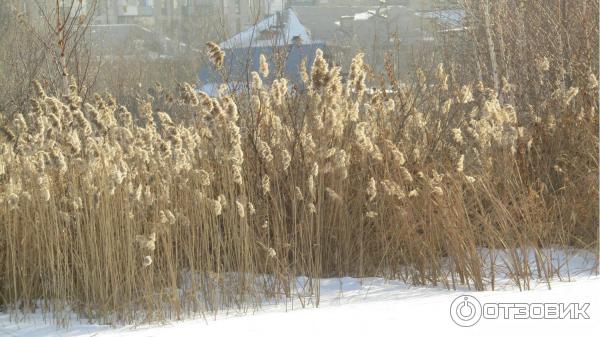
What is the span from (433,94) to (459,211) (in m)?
2.08

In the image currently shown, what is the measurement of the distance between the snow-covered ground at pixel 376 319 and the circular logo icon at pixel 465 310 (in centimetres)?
3

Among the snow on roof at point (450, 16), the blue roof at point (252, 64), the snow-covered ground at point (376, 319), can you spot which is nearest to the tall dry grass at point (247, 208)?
the snow-covered ground at point (376, 319)

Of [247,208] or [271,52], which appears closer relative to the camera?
[247,208]

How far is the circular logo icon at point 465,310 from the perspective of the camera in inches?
182

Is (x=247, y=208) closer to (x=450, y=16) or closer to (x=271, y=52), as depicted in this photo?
(x=271, y=52)

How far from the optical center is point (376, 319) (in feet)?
15.4

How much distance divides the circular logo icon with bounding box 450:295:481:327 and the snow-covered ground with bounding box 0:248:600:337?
3 cm

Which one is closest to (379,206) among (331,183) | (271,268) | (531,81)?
(331,183)

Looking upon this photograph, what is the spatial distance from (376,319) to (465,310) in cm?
45

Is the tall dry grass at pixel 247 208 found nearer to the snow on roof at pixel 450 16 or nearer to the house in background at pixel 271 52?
the house in background at pixel 271 52

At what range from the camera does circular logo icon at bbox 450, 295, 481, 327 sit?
4.62m

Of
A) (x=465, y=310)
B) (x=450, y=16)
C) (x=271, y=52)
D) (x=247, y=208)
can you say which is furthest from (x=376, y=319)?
(x=450, y=16)

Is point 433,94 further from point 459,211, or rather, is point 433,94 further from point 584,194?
point 459,211

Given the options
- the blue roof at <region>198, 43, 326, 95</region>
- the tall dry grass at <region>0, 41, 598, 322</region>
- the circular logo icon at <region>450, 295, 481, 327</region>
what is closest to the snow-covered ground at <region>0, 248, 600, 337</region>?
the circular logo icon at <region>450, 295, 481, 327</region>
